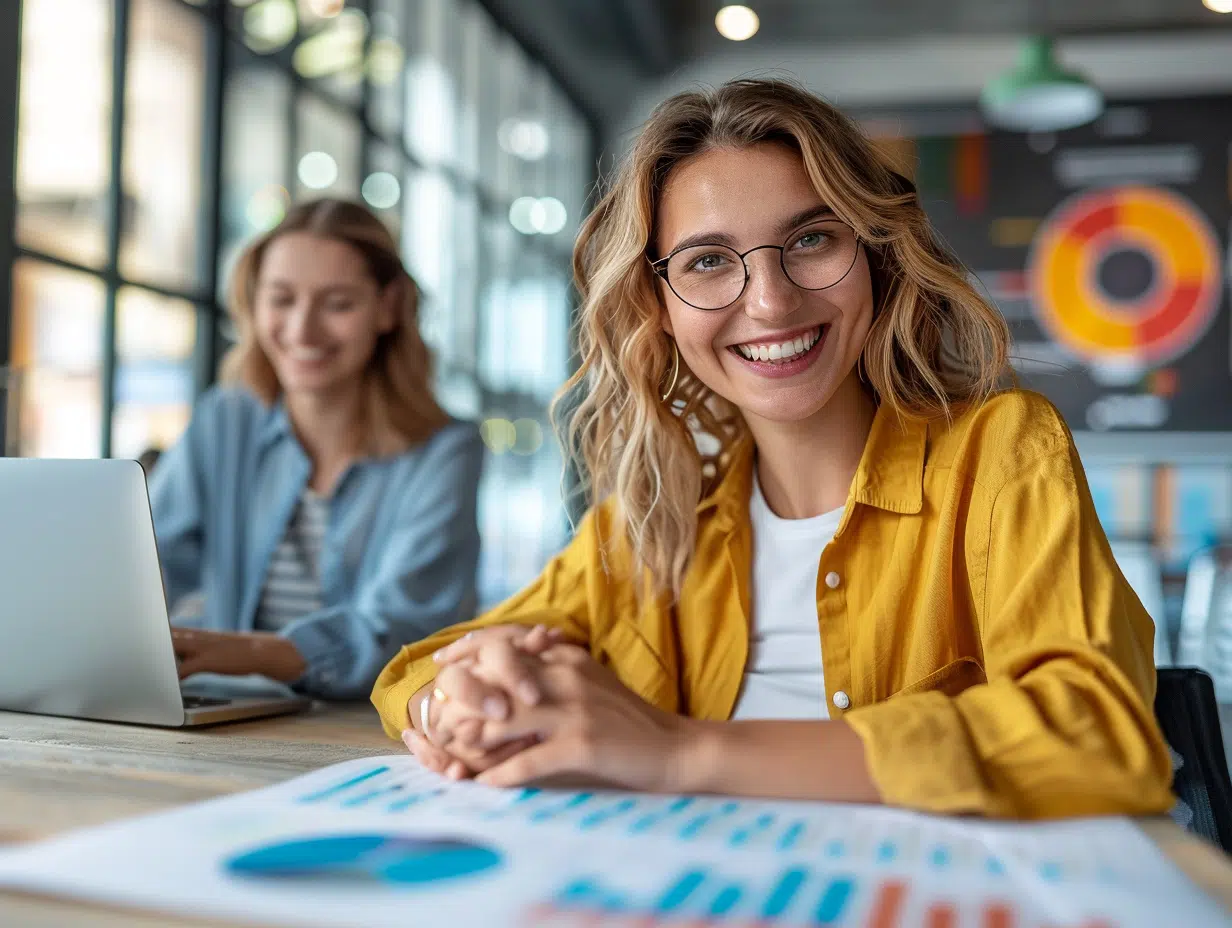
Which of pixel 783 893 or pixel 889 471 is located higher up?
pixel 889 471

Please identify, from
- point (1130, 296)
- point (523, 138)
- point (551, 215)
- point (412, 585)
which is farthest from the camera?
point (551, 215)

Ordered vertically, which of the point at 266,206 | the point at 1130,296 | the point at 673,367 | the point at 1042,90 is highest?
the point at 1042,90

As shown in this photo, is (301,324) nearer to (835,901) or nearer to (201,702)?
(201,702)

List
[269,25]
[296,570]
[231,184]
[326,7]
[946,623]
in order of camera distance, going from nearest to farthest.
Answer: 1. [946,623]
2. [296,570]
3. [231,184]
4. [269,25]
5. [326,7]

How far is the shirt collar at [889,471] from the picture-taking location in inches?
49.8

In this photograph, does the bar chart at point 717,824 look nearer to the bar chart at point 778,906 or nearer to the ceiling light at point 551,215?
the bar chart at point 778,906

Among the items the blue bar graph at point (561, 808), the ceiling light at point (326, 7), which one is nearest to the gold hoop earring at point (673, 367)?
the blue bar graph at point (561, 808)

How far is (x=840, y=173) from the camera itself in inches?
50.0

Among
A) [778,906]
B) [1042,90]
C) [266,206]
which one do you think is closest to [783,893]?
[778,906]

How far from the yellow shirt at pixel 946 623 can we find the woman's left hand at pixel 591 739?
144mm

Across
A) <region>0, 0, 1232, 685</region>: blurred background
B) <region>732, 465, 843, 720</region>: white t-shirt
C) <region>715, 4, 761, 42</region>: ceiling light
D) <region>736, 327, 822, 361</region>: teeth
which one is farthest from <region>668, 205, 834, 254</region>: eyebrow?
<region>715, 4, 761, 42</region>: ceiling light

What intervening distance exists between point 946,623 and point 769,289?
0.41m

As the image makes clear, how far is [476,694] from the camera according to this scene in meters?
0.95

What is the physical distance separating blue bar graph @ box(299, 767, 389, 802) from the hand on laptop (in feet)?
1.77
